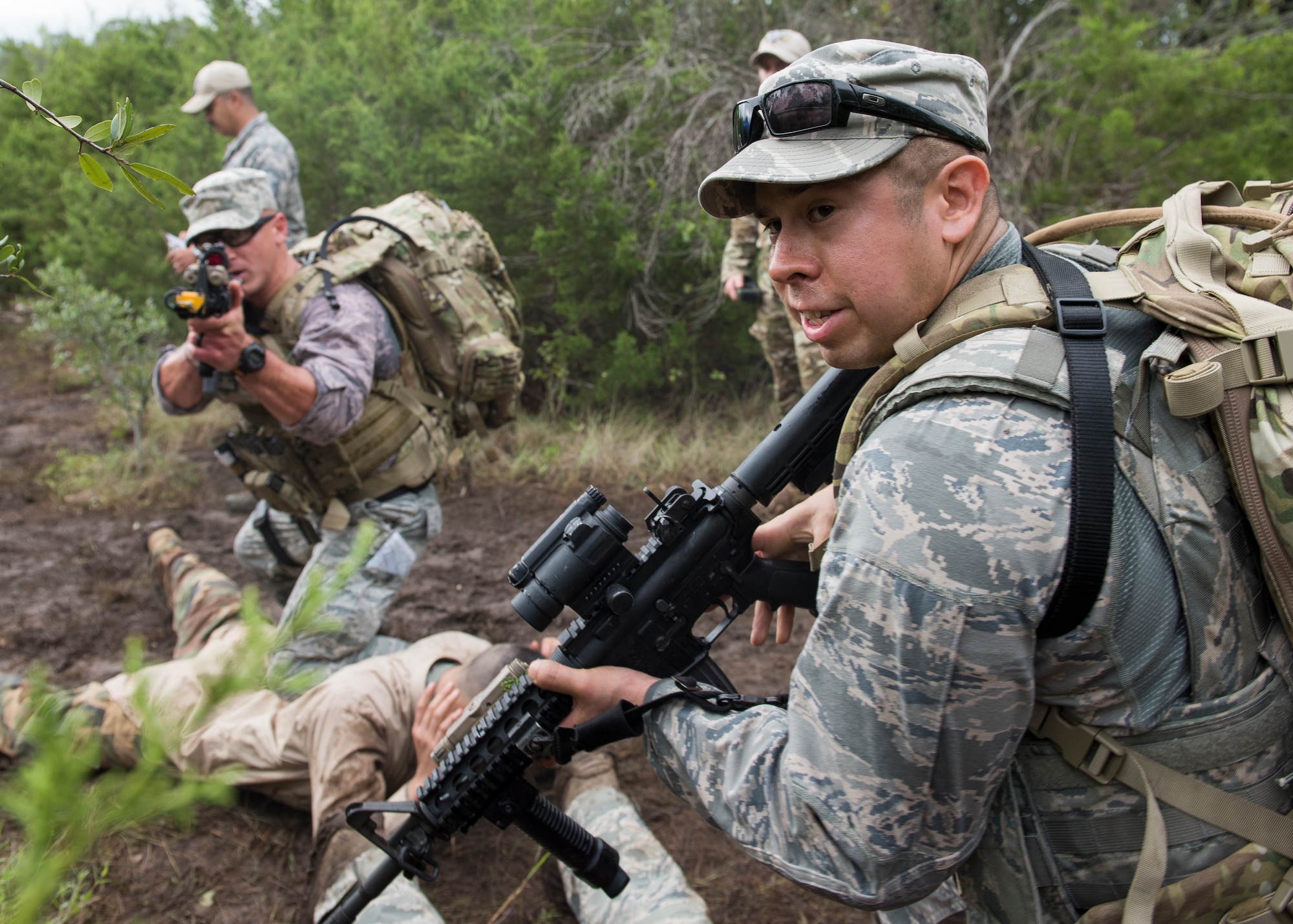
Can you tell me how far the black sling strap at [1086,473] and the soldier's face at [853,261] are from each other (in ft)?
0.73

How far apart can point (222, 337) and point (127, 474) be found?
4.24 meters

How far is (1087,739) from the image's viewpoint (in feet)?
4.38

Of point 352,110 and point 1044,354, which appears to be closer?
point 1044,354

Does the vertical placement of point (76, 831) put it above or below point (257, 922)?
above

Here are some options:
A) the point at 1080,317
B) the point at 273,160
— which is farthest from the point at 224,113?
the point at 1080,317

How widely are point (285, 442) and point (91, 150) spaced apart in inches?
106

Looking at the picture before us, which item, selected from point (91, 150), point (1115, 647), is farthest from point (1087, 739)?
point (91, 150)

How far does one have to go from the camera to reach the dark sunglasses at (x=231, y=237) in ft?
11.6

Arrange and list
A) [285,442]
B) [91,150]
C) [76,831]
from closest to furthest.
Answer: [76,831] → [91,150] → [285,442]

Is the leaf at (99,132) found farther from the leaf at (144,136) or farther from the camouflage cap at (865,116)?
the camouflage cap at (865,116)

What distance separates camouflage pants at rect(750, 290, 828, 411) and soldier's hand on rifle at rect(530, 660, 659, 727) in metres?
3.76

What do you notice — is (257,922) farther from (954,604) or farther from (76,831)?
(954,604)

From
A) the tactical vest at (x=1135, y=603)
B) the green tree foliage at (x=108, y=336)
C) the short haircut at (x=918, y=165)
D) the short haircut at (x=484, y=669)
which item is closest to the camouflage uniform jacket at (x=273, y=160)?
the green tree foliage at (x=108, y=336)

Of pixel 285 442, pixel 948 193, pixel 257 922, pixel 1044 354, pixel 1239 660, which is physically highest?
pixel 948 193
